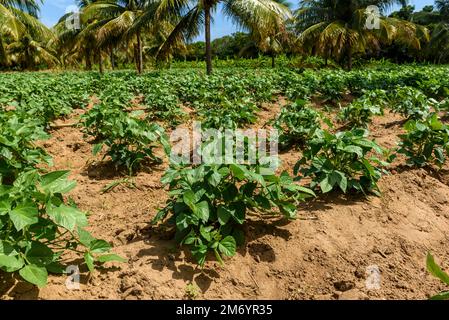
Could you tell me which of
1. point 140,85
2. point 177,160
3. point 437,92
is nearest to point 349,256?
point 177,160

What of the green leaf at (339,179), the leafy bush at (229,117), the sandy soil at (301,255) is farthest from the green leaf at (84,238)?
the leafy bush at (229,117)

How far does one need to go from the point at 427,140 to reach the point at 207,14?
8768mm

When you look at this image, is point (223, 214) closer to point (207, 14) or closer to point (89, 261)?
point (89, 261)

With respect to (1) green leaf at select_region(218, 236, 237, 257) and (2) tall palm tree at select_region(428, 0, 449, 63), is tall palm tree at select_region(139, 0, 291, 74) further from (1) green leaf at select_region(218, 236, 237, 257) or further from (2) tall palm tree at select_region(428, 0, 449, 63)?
(2) tall palm tree at select_region(428, 0, 449, 63)

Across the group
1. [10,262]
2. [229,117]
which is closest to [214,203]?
[10,262]

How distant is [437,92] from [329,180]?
4.76 metres

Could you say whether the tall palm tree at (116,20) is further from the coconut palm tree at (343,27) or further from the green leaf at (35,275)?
the green leaf at (35,275)

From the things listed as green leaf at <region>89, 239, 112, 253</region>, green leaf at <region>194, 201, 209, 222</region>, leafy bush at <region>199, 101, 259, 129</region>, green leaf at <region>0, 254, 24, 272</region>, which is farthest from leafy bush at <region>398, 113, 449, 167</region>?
green leaf at <region>0, 254, 24, 272</region>

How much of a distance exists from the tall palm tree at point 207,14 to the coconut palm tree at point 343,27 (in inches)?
188

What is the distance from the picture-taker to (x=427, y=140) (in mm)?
3385

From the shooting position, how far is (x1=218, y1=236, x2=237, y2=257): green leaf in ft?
6.82

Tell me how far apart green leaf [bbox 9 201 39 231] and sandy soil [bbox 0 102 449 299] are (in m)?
0.38

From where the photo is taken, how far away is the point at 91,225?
2.79 meters
